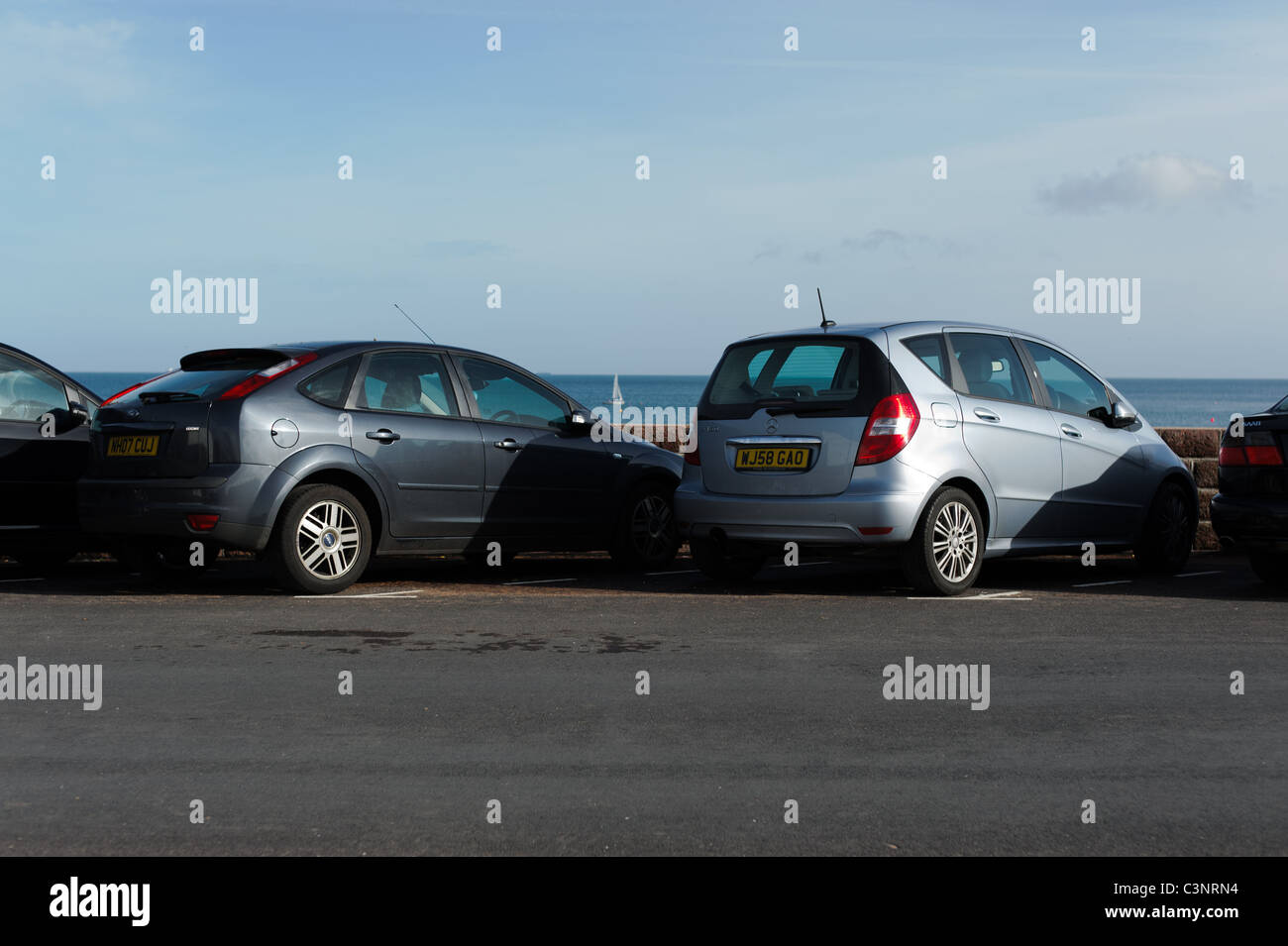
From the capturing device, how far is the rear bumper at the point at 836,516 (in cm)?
920

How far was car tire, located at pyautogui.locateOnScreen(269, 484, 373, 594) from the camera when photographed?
30.9 feet

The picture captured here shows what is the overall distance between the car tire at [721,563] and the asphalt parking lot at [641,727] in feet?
2.32

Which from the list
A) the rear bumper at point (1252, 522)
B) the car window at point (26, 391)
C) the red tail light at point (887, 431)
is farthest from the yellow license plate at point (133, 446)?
the rear bumper at point (1252, 522)

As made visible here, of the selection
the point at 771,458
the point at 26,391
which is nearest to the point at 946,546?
the point at 771,458

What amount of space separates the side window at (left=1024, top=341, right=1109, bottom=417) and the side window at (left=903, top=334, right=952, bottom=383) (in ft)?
3.77

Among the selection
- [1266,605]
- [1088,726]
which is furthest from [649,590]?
[1088,726]

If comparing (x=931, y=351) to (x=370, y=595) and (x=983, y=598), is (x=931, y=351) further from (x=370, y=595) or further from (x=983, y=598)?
(x=370, y=595)

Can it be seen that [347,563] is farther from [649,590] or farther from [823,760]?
[823,760]

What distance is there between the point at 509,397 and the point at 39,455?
342 cm

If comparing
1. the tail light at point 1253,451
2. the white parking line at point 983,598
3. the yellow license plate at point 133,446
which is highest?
the yellow license plate at point 133,446

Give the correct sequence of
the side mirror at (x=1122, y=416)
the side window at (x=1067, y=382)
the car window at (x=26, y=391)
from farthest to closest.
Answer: the side mirror at (x=1122, y=416)
the side window at (x=1067, y=382)
the car window at (x=26, y=391)

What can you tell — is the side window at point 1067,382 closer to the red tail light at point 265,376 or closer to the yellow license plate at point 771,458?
the yellow license plate at point 771,458

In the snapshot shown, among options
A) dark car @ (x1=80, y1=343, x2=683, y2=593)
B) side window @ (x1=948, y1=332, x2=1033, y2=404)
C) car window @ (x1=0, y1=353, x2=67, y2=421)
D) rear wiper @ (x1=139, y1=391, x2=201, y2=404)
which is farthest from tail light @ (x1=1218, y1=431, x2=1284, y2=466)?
car window @ (x1=0, y1=353, x2=67, y2=421)
